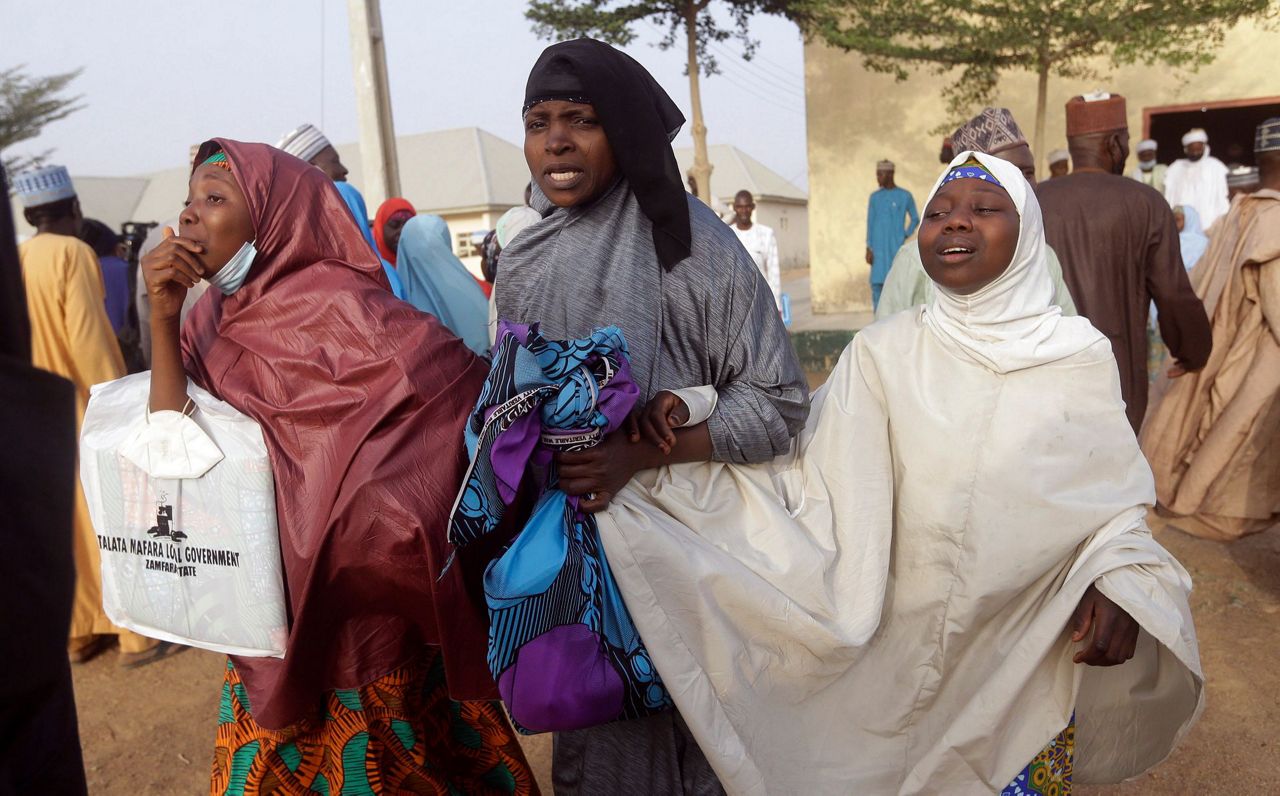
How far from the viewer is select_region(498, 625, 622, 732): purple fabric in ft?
6.35

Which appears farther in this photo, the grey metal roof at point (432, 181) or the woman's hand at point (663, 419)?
the grey metal roof at point (432, 181)

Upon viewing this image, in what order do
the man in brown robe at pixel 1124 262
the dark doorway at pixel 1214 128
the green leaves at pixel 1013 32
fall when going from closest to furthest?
the man in brown robe at pixel 1124 262 → the green leaves at pixel 1013 32 → the dark doorway at pixel 1214 128

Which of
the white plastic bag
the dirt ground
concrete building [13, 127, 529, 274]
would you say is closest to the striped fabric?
the dirt ground

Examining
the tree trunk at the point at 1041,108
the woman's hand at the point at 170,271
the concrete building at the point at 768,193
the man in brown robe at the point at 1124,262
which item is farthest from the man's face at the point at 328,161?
the concrete building at the point at 768,193

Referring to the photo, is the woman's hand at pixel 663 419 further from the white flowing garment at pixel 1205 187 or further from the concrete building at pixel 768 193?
the concrete building at pixel 768 193

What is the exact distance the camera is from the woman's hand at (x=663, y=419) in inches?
82.8

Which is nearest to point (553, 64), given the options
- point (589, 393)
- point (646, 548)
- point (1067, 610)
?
point (589, 393)

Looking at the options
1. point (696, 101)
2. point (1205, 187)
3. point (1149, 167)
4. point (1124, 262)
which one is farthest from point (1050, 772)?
point (696, 101)

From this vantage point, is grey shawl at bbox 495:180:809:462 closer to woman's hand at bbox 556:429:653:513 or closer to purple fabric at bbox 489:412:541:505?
woman's hand at bbox 556:429:653:513

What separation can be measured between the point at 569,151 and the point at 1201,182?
1151 centimetres

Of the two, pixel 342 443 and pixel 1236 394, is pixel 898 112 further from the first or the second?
pixel 342 443

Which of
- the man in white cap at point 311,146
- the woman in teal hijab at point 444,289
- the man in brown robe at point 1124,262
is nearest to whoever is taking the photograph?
the man in brown robe at point 1124,262

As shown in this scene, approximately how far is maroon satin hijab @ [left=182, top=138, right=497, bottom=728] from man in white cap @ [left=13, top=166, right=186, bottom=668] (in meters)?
2.38

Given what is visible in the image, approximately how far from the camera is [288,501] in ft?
7.41
